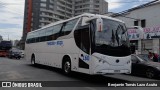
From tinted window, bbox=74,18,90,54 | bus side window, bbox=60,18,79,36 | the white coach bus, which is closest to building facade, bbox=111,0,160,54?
bus side window, bbox=60,18,79,36

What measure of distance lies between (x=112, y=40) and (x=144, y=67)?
466 cm

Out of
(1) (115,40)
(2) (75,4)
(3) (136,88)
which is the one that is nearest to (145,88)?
(3) (136,88)

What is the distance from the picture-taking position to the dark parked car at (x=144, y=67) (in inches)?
609

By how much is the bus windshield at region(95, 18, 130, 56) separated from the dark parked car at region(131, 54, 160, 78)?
342 cm

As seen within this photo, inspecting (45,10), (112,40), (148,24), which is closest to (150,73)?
(112,40)

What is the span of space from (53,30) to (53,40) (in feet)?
2.43

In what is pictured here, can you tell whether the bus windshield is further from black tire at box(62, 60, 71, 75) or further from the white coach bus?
black tire at box(62, 60, 71, 75)

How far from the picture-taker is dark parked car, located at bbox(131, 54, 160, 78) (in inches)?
609

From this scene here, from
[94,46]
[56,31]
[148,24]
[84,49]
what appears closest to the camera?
[94,46]

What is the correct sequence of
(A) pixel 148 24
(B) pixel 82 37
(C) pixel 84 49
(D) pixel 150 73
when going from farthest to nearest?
(A) pixel 148 24, (D) pixel 150 73, (B) pixel 82 37, (C) pixel 84 49

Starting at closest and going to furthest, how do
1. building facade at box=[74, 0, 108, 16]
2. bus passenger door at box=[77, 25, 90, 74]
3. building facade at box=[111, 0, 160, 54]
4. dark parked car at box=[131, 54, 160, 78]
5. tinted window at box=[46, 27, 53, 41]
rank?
bus passenger door at box=[77, 25, 90, 74] < dark parked car at box=[131, 54, 160, 78] < tinted window at box=[46, 27, 53, 41] < building facade at box=[111, 0, 160, 54] < building facade at box=[74, 0, 108, 16]

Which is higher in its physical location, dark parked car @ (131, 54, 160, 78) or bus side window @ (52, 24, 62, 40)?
bus side window @ (52, 24, 62, 40)

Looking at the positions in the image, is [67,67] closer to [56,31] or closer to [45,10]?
[56,31]

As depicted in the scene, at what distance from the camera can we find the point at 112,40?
492 inches
